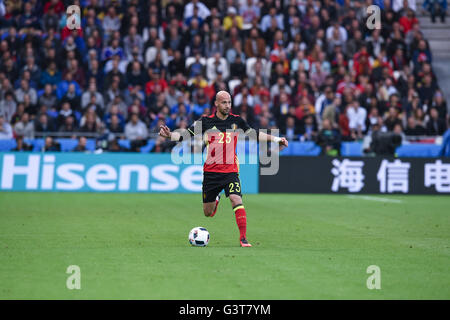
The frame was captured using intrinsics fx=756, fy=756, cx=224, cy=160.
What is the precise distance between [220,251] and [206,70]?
16271 millimetres

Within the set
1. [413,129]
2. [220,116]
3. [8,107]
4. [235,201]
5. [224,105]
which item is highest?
[8,107]

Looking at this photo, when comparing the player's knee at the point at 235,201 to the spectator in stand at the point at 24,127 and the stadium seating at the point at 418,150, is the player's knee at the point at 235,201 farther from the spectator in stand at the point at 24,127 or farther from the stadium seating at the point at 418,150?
the stadium seating at the point at 418,150

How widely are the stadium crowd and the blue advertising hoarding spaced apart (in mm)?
666

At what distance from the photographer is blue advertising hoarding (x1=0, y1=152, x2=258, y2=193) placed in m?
22.4

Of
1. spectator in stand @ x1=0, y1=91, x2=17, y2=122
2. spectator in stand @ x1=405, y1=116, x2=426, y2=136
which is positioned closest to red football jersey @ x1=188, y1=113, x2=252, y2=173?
spectator in stand @ x1=0, y1=91, x2=17, y2=122

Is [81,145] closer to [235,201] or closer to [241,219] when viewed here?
[235,201]

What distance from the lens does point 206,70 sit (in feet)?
85.8

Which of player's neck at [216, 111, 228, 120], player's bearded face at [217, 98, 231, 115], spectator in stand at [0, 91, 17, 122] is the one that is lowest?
player's neck at [216, 111, 228, 120]

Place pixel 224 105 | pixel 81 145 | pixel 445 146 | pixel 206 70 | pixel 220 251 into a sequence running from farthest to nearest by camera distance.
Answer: pixel 206 70
pixel 445 146
pixel 81 145
pixel 224 105
pixel 220 251

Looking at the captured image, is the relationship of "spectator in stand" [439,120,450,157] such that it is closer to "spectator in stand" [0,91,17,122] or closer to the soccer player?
the soccer player

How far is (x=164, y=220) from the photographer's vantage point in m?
15.0

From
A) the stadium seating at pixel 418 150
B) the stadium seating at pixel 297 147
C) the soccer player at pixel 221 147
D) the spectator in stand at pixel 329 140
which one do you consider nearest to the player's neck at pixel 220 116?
the soccer player at pixel 221 147

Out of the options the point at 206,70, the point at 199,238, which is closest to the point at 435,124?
the point at 206,70
